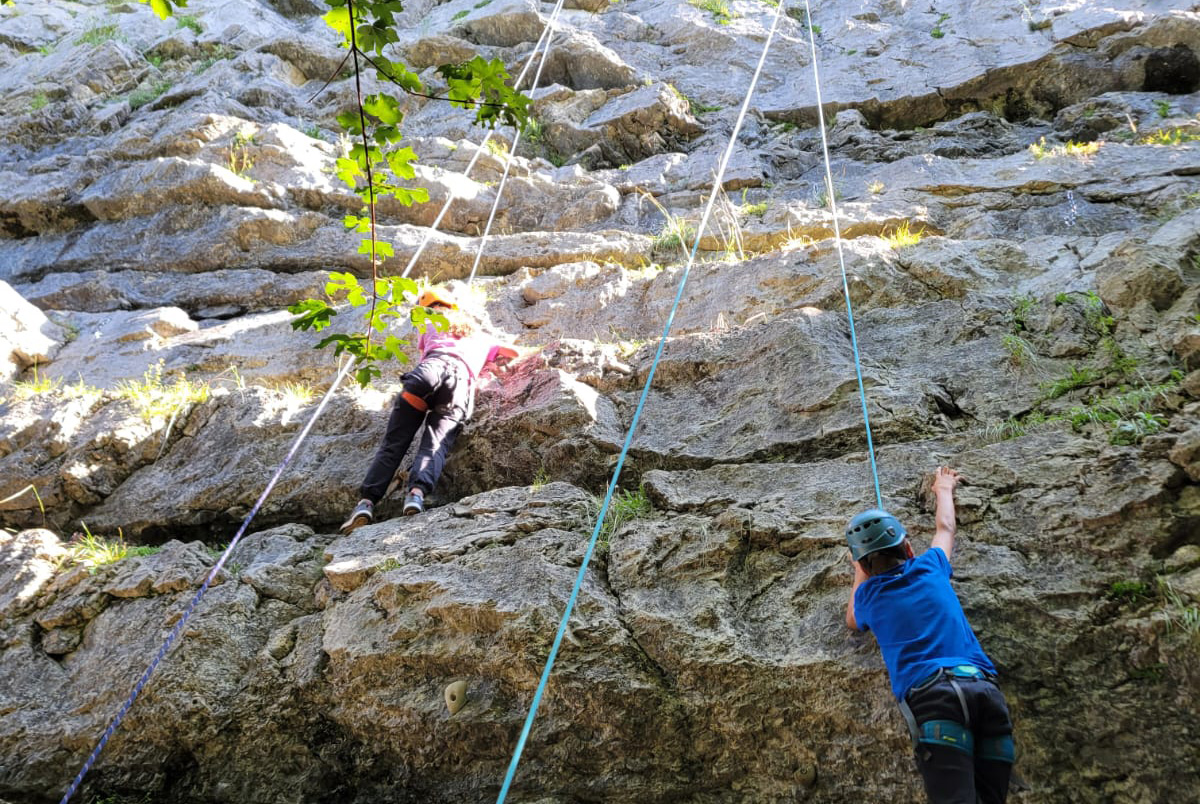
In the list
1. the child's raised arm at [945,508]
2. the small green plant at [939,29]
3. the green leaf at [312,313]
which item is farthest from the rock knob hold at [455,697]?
the small green plant at [939,29]

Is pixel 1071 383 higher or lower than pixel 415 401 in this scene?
higher

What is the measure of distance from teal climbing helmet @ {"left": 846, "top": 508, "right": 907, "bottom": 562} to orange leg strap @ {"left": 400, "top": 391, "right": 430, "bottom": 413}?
302cm

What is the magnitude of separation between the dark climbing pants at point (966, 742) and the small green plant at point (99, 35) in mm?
15985

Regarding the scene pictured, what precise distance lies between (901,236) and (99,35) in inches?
562

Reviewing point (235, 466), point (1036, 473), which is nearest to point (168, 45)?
point (235, 466)

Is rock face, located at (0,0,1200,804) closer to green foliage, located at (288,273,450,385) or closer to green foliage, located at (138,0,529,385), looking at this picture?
green foliage, located at (288,273,450,385)

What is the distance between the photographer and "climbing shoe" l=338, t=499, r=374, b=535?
190 inches

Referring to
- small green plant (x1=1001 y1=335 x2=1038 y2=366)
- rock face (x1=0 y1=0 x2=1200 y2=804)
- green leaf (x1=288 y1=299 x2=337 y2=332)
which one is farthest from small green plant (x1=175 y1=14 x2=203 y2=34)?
small green plant (x1=1001 y1=335 x2=1038 y2=366)

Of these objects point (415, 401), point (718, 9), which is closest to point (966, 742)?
point (415, 401)

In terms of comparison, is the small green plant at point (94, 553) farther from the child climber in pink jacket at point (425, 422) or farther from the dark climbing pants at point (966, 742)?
the dark climbing pants at point (966, 742)

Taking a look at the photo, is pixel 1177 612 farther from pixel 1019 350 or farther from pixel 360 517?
pixel 360 517

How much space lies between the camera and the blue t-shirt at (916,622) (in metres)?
2.74

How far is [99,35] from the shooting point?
13.5 metres

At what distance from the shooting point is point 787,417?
463cm
